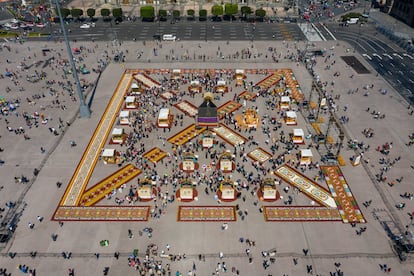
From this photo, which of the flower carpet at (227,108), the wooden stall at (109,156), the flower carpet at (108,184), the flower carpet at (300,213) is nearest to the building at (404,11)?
the flower carpet at (227,108)

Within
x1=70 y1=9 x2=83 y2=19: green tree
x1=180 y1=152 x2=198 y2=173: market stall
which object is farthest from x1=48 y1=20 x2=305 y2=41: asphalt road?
x1=180 y1=152 x2=198 y2=173: market stall

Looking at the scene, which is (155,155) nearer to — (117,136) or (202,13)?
(117,136)

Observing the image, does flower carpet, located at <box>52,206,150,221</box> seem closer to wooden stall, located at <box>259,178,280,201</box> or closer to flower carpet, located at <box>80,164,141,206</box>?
flower carpet, located at <box>80,164,141,206</box>

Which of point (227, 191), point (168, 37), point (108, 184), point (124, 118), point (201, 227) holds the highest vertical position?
point (168, 37)

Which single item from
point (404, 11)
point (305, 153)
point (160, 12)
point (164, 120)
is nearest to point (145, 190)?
point (164, 120)

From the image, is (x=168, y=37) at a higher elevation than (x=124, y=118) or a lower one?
higher

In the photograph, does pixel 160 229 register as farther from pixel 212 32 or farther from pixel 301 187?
pixel 212 32
